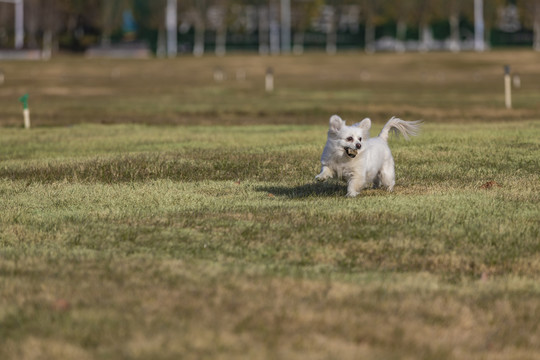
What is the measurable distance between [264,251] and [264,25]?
117 meters

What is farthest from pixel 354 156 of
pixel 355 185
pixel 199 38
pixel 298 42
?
pixel 298 42

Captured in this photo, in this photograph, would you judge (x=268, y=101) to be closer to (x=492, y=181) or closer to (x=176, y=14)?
(x=492, y=181)

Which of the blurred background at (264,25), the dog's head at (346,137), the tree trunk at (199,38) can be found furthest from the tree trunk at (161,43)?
the dog's head at (346,137)

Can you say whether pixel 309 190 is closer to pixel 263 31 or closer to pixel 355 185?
pixel 355 185

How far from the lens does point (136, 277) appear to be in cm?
870

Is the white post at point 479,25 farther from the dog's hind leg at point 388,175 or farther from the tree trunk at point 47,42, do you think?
the dog's hind leg at point 388,175

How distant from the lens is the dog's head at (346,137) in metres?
12.2

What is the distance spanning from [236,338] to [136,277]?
2142 millimetres

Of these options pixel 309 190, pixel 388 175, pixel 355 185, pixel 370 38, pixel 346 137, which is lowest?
pixel 309 190

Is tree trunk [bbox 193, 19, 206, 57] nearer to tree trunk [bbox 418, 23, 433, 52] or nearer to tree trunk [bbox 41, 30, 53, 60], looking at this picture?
tree trunk [bbox 41, 30, 53, 60]

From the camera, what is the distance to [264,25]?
12531 cm

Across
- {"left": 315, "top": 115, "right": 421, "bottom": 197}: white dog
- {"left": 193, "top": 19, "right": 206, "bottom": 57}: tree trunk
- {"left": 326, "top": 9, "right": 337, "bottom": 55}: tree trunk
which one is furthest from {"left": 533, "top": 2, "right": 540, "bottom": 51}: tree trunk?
{"left": 315, "top": 115, "right": 421, "bottom": 197}: white dog

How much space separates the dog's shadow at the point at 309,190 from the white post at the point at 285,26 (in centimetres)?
10715

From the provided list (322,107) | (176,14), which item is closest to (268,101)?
(322,107)
